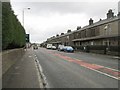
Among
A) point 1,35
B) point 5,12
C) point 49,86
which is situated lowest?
point 49,86

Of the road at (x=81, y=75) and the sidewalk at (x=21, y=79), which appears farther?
the road at (x=81, y=75)

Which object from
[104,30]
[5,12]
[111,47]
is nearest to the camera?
[5,12]

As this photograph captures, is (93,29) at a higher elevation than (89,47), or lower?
higher

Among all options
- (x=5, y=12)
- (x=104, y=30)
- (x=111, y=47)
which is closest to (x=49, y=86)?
(x=5, y=12)

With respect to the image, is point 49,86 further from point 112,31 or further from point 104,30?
point 104,30

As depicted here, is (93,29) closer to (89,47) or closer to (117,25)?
(89,47)

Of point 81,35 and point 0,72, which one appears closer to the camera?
point 0,72

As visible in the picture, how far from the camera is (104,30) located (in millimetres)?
55719

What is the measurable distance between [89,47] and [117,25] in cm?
1108

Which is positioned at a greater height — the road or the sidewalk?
the sidewalk

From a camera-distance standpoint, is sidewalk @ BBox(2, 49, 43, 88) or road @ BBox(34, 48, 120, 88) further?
road @ BBox(34, 48, 120, 88)

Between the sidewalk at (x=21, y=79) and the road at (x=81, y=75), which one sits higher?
the sidewalk at (x=21, y=79)

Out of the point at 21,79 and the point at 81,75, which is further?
the point at 81,75

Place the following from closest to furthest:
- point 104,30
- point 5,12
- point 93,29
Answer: point 5,12, point 104,30, point 93,29
